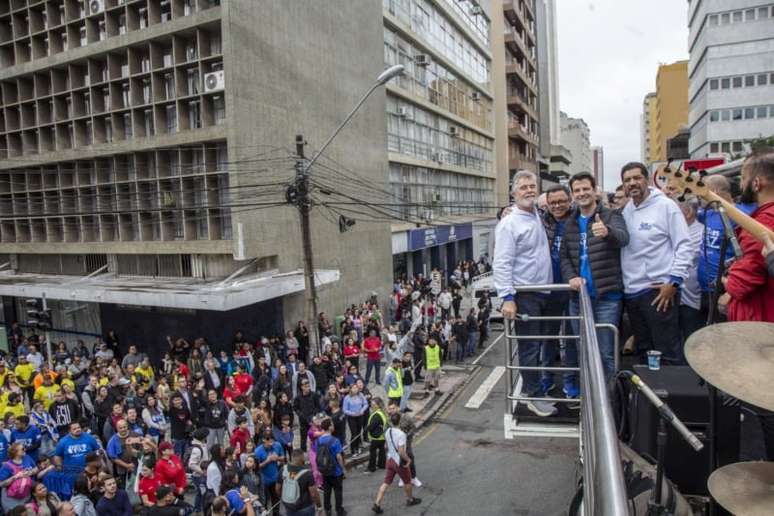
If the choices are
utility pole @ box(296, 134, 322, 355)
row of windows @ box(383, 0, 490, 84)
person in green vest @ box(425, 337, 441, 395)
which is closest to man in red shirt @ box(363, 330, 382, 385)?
person in green vest @ box(425, 337, 441, 395)

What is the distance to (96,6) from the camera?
20.1 metres

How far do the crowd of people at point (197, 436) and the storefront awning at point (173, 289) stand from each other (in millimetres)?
1484

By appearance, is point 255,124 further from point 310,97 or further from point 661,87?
point 661,87

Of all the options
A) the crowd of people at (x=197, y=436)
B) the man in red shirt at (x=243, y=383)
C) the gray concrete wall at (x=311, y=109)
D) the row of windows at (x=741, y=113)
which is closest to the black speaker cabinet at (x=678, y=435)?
the crowd of people at (x=197, y=436)

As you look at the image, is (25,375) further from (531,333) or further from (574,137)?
(574,137)

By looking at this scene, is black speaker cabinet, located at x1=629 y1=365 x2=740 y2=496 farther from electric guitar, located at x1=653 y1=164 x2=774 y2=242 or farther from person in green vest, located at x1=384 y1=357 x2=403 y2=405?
person in green vest, located at x1=384 y1=357 x2=403 y2=405

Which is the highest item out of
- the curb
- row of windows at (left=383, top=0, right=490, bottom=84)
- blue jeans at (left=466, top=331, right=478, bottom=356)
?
row of windows at (left=383, top=0, right=490, bottom=84)

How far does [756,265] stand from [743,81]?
4666 cm

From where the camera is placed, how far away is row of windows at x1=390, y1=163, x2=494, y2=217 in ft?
98.8

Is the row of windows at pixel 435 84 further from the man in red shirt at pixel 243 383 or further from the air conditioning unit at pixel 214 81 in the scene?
the man in red shirt at pixel 243 383

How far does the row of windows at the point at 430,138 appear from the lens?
29469mm

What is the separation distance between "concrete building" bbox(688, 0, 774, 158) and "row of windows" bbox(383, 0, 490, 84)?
16320 millimetres

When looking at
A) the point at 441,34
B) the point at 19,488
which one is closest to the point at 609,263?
the point at 19,488

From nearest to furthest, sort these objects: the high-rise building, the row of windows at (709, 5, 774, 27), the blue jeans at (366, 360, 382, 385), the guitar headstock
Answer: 1. the guitar headstock
2. the blue jeans at (366, 360, 382, 385)
3. the row of windows at (709, 5, 774, 27)
4. the high-rise building
